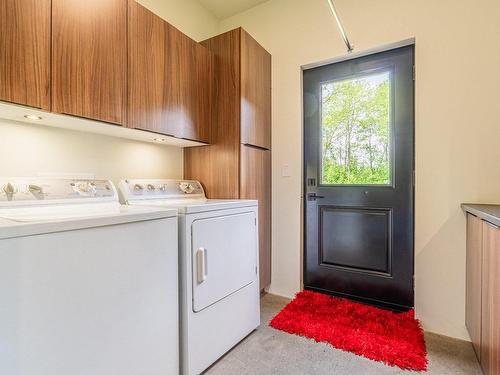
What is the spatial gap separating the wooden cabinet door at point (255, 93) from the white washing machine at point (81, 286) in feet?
3.70

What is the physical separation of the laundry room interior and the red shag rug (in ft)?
0.05

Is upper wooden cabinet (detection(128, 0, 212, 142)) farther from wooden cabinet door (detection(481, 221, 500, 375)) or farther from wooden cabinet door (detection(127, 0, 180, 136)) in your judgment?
wooden cabinet door (detection(481, 221, 500, 375))

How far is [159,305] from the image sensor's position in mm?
1268

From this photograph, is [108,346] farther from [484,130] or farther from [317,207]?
[484,130]

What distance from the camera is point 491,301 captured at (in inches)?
46.7

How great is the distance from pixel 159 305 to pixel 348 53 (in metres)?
2.28

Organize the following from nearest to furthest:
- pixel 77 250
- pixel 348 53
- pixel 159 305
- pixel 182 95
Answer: pixel 77 250 < pixel 159 305 < pixel 182 95 < pixel 348 53

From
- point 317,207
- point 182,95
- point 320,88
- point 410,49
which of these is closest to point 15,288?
point 182,95

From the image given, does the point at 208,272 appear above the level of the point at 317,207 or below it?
below

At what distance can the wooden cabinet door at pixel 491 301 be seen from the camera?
1105mm

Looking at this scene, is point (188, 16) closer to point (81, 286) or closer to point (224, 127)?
point (224, 127)

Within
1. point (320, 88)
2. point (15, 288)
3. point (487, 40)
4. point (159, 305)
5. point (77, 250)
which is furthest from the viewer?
point (320, 88)

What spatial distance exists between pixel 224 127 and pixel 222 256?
107 cm

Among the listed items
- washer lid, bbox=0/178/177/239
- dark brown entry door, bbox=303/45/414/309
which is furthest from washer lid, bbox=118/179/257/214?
dark brown entry door, bbox=303/45/414/309
